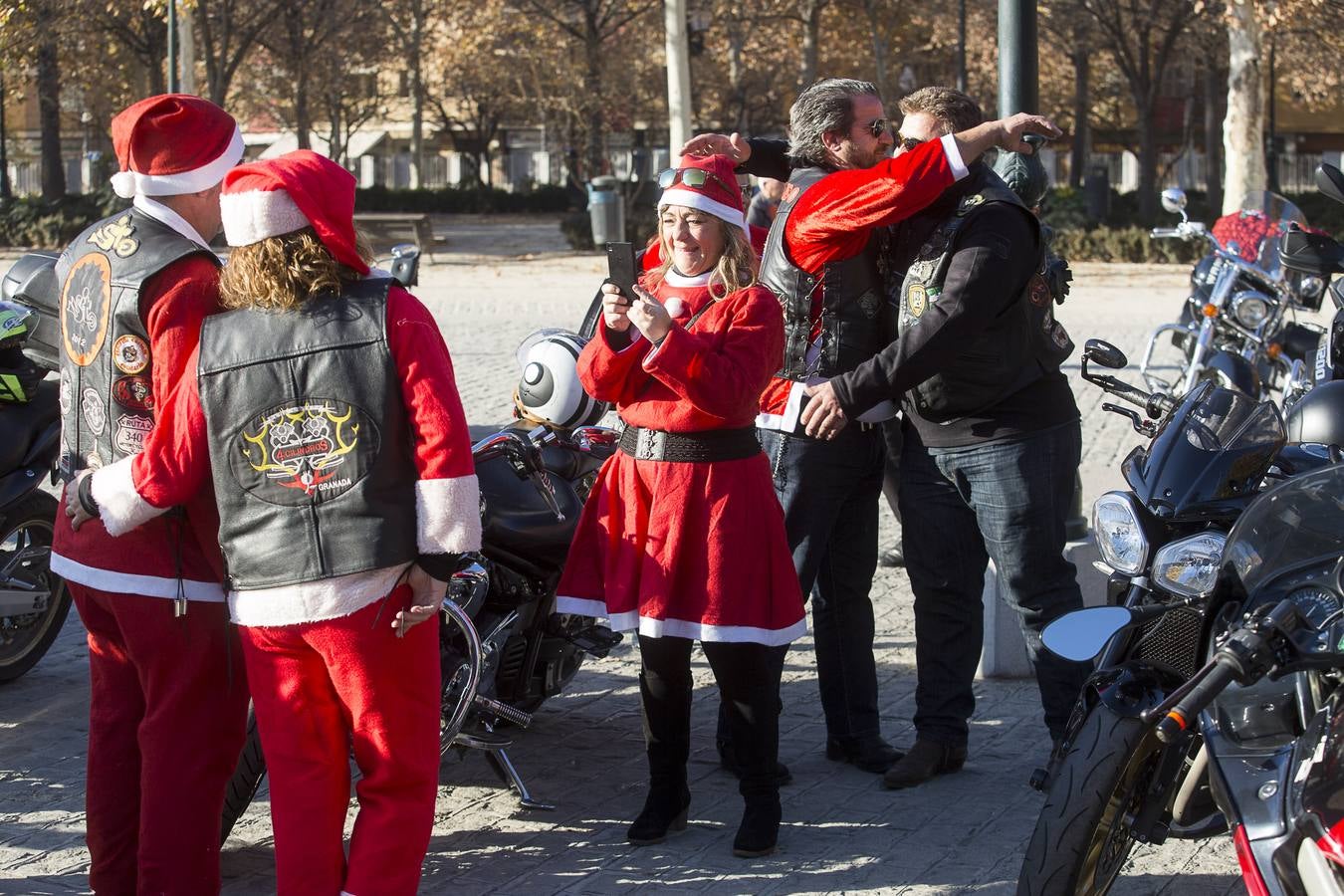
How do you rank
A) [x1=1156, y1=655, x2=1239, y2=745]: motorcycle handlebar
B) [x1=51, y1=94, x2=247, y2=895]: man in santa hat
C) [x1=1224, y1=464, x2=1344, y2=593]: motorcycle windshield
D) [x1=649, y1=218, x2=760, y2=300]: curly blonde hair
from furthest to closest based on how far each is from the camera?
[x1=649, y1=218, x2=760, y2=300]: curly blonde hair, [x1=51, y1=94, x2=247, y2=895]: man in santa hat, [x1=1224, y1=464, x2=1344, y2=593]: motorcycle windshield, [x1=1156, y1=655, x2=1239, y2=745]: motorcycle handlebar

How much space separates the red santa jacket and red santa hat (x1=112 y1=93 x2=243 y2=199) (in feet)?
1.78

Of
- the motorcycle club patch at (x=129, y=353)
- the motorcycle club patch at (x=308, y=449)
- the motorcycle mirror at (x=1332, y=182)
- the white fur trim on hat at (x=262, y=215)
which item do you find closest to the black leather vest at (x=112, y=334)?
the motorcycle club patch at (x=129, y=353)

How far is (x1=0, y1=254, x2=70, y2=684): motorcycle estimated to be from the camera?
5.56 m

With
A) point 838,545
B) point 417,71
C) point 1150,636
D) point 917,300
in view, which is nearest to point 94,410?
point 917,300

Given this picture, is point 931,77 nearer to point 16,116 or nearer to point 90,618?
point 16,116

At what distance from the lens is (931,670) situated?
4.85 metres

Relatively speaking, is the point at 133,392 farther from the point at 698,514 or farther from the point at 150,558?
the point at 698,514

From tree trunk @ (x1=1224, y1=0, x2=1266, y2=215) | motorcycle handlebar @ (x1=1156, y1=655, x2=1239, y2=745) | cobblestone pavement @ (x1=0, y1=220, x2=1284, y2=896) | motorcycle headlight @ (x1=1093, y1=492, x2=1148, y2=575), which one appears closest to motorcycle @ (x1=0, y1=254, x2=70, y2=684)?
cobblestone pavement @ (x1=0, y1=220, x2=1284, y2=896)

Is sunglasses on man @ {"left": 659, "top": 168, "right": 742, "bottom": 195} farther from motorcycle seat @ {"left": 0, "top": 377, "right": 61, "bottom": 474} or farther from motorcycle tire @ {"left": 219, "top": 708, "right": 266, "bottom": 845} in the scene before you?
motorcycle seat @ {"left": 0, "top": 377, "right": 61, "bottom": 474}

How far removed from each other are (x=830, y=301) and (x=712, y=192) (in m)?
0.50

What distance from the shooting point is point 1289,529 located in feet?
9.88

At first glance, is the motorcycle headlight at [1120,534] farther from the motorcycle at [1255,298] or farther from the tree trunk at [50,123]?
the tree trunk at [50,123]

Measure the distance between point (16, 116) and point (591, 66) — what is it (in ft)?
131

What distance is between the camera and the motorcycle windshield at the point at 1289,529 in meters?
2.95
